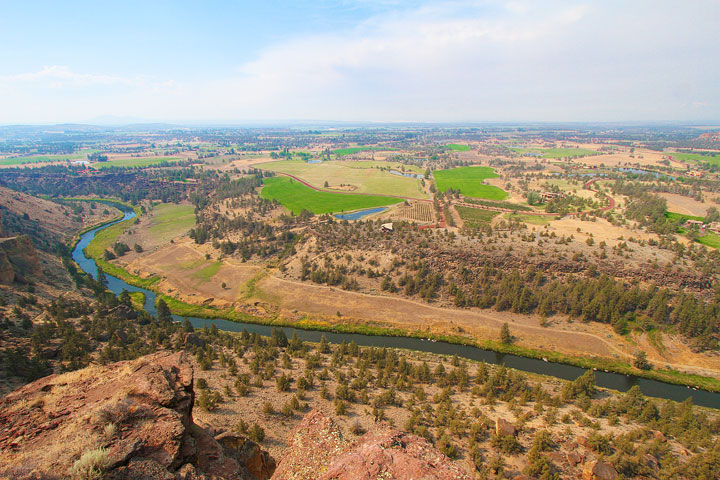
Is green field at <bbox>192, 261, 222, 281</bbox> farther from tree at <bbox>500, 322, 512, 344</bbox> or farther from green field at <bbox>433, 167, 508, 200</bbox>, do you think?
green field at <bbox>433, 167, 508, 200</bbox>

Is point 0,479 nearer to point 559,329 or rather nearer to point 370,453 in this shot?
point 370,453

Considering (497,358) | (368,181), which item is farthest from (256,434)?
(368,181)

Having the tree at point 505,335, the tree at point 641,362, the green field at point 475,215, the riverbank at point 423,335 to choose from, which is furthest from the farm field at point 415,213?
the tree at point 641,362

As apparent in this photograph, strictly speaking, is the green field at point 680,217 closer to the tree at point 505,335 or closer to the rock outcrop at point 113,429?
the tree at point 505,335

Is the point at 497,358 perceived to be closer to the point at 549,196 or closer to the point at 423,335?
the point at 423,335

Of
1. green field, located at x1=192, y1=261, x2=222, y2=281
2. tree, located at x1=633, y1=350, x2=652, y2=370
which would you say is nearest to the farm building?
tree, located at x1=633, y1=350, x2=652, y2=370

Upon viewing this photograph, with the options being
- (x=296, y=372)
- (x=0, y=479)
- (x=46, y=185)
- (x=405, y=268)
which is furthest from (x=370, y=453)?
(x=46, y=185)
